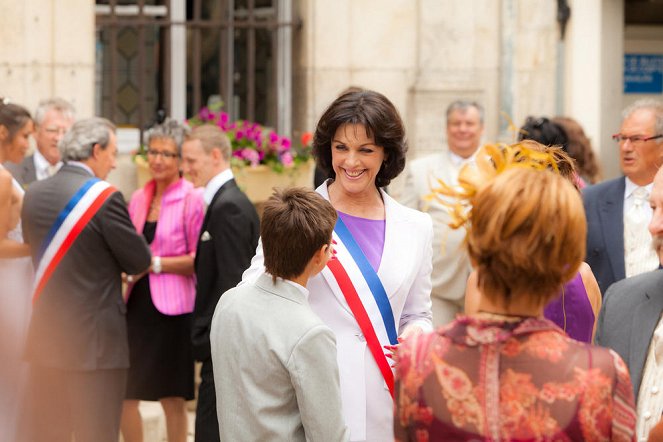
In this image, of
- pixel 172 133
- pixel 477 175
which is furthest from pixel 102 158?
pixel 477 175

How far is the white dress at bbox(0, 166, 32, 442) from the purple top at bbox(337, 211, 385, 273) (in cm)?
119

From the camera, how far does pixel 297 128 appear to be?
32.4 feet

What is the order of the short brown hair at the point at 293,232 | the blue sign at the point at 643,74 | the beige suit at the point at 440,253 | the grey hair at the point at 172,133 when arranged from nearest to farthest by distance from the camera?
the short brown hair at the point at 293,232 → the grey hair at the point at 172,133 → the beige suit at the point at 440,253 → the blue sign at the point at 643,74

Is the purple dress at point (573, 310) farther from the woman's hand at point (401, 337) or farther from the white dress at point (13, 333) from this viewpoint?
the white dress at point (13, 333)

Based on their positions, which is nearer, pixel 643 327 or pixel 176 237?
pixel 643 327

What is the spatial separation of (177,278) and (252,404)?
3138 millimetres

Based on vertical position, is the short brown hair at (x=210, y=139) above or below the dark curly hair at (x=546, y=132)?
below

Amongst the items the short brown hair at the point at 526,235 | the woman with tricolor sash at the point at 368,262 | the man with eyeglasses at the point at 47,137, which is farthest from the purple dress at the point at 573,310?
the man with eyeglasses at the point at 47,137

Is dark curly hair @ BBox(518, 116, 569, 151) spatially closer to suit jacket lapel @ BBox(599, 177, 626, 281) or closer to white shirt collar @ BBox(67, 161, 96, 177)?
suit jacket lapel @ BBox(599, 177, 626, 281)

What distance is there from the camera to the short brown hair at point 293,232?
12.3 ft

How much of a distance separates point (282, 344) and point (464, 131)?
4.55m

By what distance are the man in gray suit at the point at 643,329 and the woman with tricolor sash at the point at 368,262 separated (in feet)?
2.34

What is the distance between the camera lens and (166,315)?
6.75 meters

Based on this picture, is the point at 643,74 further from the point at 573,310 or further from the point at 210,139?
the point at 573,310
